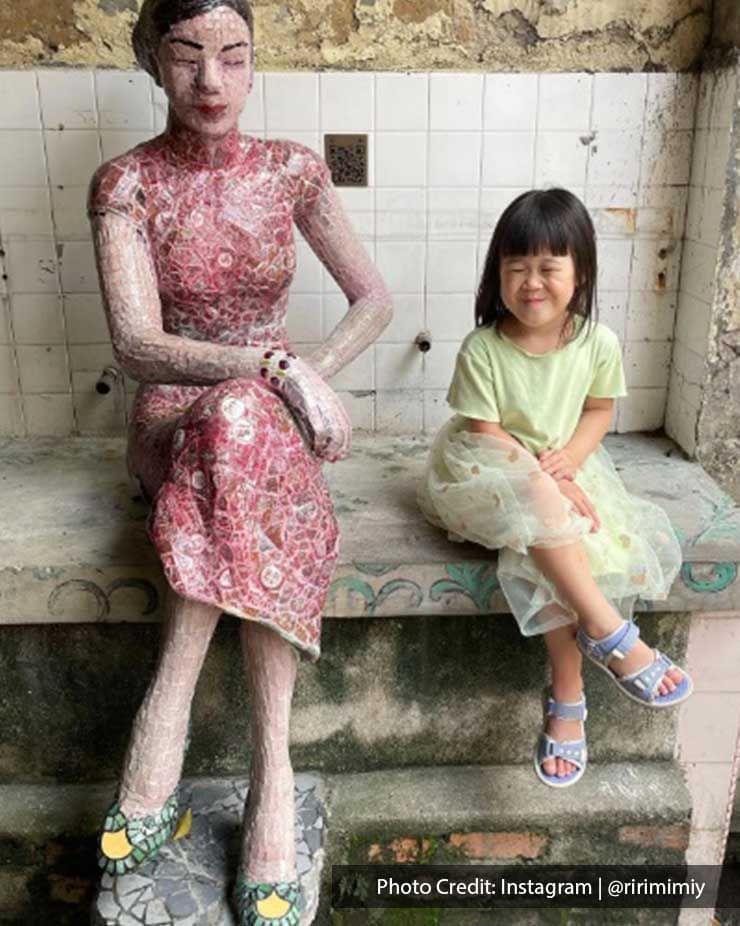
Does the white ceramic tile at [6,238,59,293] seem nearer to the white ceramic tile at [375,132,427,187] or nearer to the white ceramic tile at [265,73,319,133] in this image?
the white ceramic tile at [265,73,319,133]

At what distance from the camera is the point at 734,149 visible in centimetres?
204

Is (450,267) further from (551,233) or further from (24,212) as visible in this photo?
(24,212)

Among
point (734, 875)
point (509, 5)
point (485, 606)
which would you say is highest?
point (509, 5)

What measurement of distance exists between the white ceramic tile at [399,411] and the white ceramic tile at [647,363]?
21.9 inches

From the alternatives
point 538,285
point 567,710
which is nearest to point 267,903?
point 567,710

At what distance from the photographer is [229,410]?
1429mm

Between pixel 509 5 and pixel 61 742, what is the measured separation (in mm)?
1928

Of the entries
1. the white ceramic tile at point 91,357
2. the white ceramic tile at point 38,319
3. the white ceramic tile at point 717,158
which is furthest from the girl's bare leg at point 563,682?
the white ceramic tile at point 38,319

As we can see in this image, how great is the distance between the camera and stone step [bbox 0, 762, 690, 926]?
1798mm

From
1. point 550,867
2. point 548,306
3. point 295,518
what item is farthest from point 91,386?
point 550,867

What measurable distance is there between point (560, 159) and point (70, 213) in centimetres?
121

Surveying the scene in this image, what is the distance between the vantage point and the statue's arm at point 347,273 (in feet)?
5.89

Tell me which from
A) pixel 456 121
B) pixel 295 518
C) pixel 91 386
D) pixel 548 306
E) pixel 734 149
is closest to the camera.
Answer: pixel 295 518

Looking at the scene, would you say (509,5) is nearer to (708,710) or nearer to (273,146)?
(273,146)
